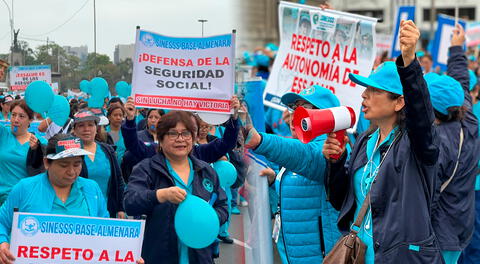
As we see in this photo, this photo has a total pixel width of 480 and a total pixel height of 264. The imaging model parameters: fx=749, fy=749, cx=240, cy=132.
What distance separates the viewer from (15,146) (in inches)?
241

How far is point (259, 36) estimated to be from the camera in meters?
40.7

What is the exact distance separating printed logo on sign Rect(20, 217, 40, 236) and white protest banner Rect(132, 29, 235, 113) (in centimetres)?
155

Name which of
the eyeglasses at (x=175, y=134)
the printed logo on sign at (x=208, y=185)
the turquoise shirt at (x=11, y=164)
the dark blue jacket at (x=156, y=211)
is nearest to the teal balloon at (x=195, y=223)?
the dark blue jacket at (x=156, y=211)

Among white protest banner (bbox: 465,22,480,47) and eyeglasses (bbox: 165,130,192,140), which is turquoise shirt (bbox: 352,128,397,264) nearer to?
eyeglasses (bbox: 165,130,192,140)

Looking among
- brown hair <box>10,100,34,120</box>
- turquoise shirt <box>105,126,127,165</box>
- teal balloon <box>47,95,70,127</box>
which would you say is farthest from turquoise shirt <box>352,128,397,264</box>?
turquoise shirt <box>105,126,127,165</box>

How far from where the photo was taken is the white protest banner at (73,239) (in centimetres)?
389

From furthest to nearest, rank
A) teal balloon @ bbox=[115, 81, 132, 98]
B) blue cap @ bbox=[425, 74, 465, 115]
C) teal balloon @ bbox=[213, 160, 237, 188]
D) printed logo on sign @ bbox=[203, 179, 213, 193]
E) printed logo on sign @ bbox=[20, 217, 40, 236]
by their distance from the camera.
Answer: teal balloon @ bbox=[115, 81, 132, 98], teal balloon @ bbox=[213, 160, 237, 188], blue cap @ bbox=[425, 74, 465, 115], printed logo on sign @ bbox=[203, 179, 213, 193], printed logo on sign @ bbox=[20, 217, 40, 236]

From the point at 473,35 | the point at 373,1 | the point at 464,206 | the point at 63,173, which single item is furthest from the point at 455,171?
the point at 373,1

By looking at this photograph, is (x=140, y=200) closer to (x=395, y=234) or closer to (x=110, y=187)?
(x=395, y=234)

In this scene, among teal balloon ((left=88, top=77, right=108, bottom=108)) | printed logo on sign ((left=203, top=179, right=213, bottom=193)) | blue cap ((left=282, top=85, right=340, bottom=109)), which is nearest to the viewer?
printed logo on sign ((left=203, top=179, right=213, bottom=193))

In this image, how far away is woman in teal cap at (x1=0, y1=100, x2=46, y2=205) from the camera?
6.05 metres

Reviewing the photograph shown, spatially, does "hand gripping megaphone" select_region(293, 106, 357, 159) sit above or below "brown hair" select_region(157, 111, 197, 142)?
above

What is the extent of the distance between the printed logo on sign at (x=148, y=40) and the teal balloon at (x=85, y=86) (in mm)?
1239

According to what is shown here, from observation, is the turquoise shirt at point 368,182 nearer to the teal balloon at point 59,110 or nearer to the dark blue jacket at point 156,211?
the dark blue jacket at point 156,211
